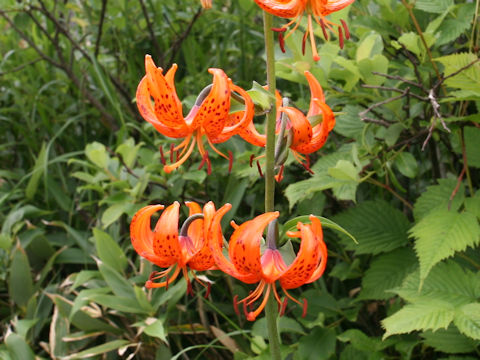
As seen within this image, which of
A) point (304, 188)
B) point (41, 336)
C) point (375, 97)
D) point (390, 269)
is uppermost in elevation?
point (375, 97)

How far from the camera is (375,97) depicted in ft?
4.96

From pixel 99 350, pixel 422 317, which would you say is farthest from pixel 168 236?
pixel 99 350

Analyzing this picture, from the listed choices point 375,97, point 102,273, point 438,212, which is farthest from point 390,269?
point 102,273

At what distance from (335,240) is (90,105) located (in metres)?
1.23

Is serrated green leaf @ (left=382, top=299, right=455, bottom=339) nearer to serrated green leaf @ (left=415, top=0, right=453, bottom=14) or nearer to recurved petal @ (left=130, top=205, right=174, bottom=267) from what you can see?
recurved petal @ (left=130, top=205, right=174, bottom=267)

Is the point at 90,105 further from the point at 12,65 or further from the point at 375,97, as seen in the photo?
the point at 375,97

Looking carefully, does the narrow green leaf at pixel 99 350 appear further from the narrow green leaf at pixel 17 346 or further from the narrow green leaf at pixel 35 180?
the narrow green leaf at pixel 35 180

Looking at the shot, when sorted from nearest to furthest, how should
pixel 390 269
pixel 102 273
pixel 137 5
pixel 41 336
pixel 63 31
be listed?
pixel 390 269 → pixel 102 273 → pixel 41 336 → pixel 63 31 → pixel 137 5

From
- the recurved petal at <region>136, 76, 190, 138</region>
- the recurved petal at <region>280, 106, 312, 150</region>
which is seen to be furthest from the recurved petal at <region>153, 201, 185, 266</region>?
the recurved petal at <region>280, 106, 312, 150</region>

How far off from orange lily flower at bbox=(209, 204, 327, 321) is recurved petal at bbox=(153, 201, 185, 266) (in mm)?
92

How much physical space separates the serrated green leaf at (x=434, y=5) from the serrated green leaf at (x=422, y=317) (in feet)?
2.24

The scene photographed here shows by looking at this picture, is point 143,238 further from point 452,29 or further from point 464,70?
point 452,29

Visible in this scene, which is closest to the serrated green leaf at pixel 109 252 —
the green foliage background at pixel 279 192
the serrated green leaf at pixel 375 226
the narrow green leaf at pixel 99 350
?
the green foliage background at pixel 279 192

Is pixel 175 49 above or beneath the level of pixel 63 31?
beneath
